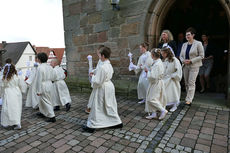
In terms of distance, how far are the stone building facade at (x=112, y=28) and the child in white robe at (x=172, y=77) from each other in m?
1.28

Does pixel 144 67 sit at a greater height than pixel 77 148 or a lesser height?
greater

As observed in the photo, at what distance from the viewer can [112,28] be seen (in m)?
5.67

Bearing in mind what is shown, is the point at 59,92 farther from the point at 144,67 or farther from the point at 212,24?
the point at 212,24

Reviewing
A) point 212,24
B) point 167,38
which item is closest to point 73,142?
point 167,38

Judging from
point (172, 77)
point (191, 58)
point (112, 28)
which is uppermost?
point (112, 28)

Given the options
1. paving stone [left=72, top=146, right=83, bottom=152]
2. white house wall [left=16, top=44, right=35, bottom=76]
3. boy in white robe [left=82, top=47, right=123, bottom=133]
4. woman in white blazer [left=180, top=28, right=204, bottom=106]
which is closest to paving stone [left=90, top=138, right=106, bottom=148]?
paving stone [left=72, top=146, right=83, bottom=152]

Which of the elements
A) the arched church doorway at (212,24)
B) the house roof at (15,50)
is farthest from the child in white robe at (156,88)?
the house roof at (15,50)

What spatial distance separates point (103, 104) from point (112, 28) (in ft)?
10.6

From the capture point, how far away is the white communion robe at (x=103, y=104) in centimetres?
305

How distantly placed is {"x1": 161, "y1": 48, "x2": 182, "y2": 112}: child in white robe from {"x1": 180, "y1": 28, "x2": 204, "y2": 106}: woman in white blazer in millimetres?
370

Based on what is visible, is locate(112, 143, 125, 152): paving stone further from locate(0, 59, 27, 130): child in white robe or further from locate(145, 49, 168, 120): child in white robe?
locate(0, 59, 27, 130): child in white robe

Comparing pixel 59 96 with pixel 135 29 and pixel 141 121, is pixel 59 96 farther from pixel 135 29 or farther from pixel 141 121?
pixel 135 29

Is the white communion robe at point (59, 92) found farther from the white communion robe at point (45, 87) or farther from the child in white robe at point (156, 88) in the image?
the child in white robe at point (156, 88)

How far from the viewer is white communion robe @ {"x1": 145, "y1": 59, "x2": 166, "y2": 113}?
11.2ft
